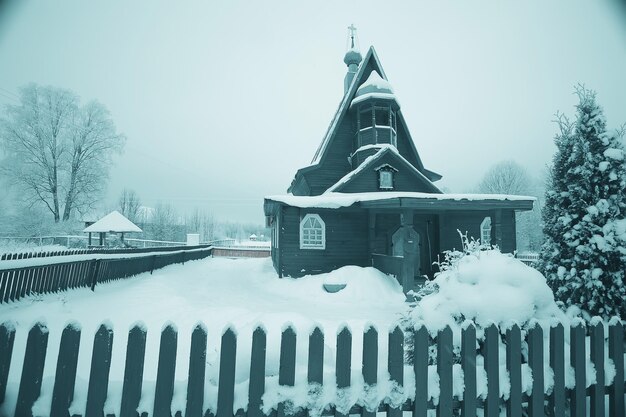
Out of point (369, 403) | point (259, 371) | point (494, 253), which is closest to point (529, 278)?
point (494, 253)

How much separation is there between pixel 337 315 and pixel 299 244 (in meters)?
6.28

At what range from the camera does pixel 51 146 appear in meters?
28.2

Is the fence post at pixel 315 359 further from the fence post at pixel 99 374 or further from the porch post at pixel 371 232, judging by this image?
the porch post at pixel 371 232

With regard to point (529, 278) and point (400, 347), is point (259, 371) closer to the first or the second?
point (400, 347)

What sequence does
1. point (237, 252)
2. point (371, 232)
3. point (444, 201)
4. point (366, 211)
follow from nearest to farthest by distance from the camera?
point (444, 201) → point (371, 232) → point (366, 211) → point (237, 252)

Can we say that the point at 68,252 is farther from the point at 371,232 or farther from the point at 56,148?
the point at 56,148

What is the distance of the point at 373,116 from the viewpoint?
52.8 ft

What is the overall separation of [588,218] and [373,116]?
529 inches

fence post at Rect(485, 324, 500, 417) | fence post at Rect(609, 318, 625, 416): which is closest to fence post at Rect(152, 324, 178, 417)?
fence post at Rect(485, 324, 500, 417)

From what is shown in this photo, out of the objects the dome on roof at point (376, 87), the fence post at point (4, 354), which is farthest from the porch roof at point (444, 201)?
the fence post at point (4, 354)

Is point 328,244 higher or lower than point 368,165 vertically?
lower

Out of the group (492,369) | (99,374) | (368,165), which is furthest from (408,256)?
(99,374)

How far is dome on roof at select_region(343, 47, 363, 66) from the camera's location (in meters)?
22.2

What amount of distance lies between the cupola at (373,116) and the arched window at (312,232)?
447 centimetres
